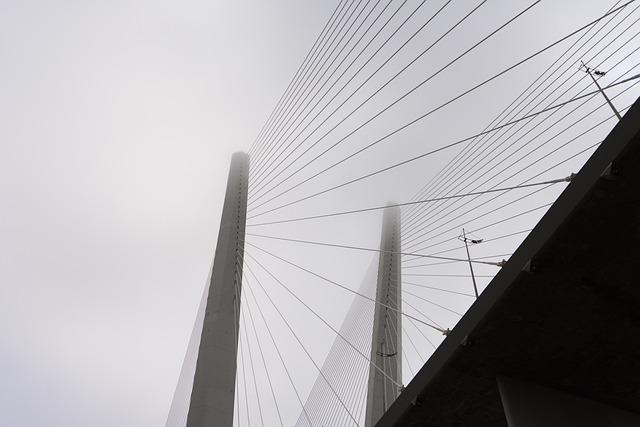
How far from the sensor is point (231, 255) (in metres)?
11.6

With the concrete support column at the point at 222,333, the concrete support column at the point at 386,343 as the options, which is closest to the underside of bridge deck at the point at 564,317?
the concrete support column at the point at 222,333

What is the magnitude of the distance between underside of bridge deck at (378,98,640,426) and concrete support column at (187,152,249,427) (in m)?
3.93

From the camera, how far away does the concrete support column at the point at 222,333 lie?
29.0ft

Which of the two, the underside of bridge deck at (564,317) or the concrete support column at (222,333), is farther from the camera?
the concrete support column at (222,333)

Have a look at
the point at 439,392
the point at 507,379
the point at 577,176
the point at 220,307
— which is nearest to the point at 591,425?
the point at 507,379

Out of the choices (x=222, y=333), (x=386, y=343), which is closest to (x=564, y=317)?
(x=222, y=333)

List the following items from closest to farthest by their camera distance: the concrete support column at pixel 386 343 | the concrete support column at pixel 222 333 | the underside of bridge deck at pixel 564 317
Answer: the underside of bridge deck at pixel 564 317 → the concrete support column at pixel 222 333 → the concrete support column at pixel 386 343

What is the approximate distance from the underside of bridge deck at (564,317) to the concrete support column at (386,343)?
259 inches

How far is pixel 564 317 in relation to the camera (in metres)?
5.05

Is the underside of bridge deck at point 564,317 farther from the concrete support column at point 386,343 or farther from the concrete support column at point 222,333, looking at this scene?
the concrete support column at point 386,343

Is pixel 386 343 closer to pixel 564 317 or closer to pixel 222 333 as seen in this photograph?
pixel 222 333

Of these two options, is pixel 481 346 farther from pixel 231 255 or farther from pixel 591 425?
pixel 231 255

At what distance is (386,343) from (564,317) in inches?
380

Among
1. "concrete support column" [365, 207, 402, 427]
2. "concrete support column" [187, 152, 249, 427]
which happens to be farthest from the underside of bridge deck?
"concrete support column" [365, 207, 402, 427]
